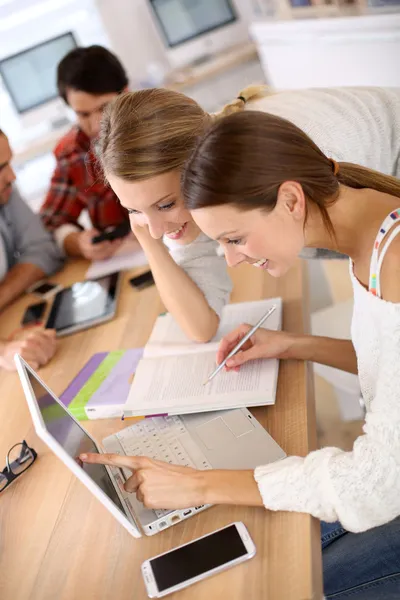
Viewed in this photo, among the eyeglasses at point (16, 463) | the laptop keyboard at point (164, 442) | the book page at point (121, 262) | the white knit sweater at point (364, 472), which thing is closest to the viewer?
the white knit sweater at point (364, 472)

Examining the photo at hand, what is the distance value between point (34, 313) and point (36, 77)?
2479 millimetres

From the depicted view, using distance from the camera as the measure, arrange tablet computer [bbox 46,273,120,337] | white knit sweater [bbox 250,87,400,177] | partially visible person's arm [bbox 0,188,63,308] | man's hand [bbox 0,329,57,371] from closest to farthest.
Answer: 1. white knit sweater [bbox 250,87,400,177]
2. man's hand [bbox 0,329,57,371]
3. tablet computer [bbox 46,273,120,337]
4. partially visible person's arm [bbox 0,188,63,308]

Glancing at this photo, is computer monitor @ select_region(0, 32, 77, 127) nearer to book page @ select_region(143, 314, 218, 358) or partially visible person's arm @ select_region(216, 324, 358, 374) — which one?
book page @ select_region(143, 314, 218, 358)

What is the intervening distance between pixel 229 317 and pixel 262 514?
61 cm

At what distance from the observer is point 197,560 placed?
0.87m

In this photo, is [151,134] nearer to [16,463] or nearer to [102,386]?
[102,386]

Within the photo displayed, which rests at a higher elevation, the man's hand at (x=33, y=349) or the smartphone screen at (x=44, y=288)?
the man's hand at (x=33, y=349)

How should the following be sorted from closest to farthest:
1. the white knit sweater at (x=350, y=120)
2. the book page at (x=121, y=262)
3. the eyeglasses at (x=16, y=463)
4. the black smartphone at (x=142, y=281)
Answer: the eyeglasses at (x=16, y=463)
the white knit sweater at (x=350, y=120)
the black smartphone at (x=142, y=281)
the book page at (x=121, y=262)

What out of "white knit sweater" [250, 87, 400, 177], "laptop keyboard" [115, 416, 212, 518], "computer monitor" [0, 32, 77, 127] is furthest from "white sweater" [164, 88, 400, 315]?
"computer monitor" [0, 32, 77, 127]

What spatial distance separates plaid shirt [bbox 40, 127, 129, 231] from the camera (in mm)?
2344

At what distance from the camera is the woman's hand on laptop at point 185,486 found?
92cm

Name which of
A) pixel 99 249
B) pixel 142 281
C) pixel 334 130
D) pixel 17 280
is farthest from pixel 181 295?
pixel 17 280

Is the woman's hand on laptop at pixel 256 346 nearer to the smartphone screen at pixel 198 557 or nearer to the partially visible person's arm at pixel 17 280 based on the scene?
the smartphone screen at pixel 198 557

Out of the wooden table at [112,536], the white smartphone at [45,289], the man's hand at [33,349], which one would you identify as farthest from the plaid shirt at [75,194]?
the wooden table at [112,536]
